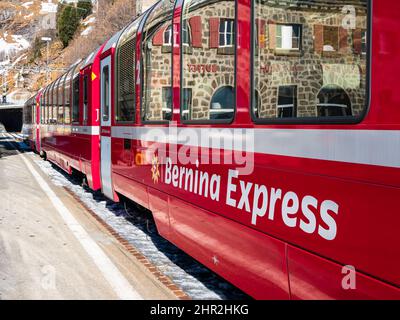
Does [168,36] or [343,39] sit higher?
[168,36]

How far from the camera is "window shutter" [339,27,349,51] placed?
8.97 ft

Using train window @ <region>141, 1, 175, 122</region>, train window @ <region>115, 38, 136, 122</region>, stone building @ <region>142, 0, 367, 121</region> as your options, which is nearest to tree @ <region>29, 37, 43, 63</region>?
train window @ <region>115, 38, 136, 122</region>

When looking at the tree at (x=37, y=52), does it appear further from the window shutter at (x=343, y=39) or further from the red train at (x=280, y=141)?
the window shutter at (x=343, y=39)

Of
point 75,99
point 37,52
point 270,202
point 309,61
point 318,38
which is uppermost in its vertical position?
point 37,52

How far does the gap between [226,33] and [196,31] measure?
665 mm

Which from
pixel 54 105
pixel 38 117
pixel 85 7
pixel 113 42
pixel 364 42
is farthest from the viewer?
pixel 85 7

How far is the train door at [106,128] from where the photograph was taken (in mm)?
8219

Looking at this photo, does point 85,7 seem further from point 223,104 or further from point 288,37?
point 288,37

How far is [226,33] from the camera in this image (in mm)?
3957

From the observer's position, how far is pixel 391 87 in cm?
244

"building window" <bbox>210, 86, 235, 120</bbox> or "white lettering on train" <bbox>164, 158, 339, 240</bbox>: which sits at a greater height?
"building window" <bbox>210, 86, 235, 120</bbox>

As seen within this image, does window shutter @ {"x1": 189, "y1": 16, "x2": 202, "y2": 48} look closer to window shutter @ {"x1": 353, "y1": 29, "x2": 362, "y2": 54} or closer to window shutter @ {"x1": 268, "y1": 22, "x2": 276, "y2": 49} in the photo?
window shutter @ {"x1": 268, "y1": 22, "x2": 276, "y2": 49}

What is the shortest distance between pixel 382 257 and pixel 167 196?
312 cm

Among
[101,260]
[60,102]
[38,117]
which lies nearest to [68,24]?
[38,117]
